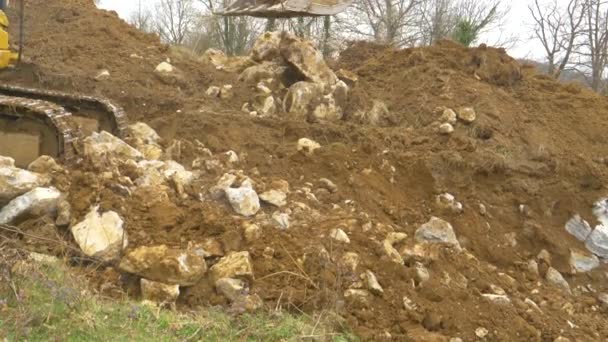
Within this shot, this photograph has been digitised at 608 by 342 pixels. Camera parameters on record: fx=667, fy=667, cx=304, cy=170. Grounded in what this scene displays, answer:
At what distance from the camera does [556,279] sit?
20.0ft

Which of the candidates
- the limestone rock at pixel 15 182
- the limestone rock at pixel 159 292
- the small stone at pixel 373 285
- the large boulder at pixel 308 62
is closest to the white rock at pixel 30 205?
the limestone rock at pixel 15 182

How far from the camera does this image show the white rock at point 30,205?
4840mm

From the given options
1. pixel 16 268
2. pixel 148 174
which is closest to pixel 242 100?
pixel 148 174

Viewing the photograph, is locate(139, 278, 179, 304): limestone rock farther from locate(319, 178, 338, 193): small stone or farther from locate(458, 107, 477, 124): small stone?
locate(458, 107, 477, 124): small stone

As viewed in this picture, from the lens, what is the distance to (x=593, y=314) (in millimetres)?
5527

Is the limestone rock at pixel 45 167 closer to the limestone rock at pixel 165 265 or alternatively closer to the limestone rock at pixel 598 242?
the limestone rock at pixel 165 265

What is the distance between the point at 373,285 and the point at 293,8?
12.6 ft

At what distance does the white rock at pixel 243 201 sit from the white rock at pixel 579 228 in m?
3.41

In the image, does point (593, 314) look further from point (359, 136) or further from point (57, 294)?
point (57, 294)

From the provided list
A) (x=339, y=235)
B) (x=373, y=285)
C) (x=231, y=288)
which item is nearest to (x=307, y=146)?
(x=339, y=235)

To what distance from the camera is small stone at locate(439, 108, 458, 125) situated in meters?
8.15

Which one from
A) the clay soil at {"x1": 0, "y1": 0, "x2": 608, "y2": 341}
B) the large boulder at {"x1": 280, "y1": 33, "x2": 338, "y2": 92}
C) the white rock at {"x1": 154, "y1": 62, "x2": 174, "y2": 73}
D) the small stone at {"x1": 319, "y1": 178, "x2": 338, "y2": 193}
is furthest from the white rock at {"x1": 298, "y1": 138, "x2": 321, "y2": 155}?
the white rock at {"x1": 154, "y1": 62, "x2": 174, "y2": 73}

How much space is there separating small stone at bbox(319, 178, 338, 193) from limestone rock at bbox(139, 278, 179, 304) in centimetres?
209

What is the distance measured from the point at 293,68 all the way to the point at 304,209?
3.85 metres
